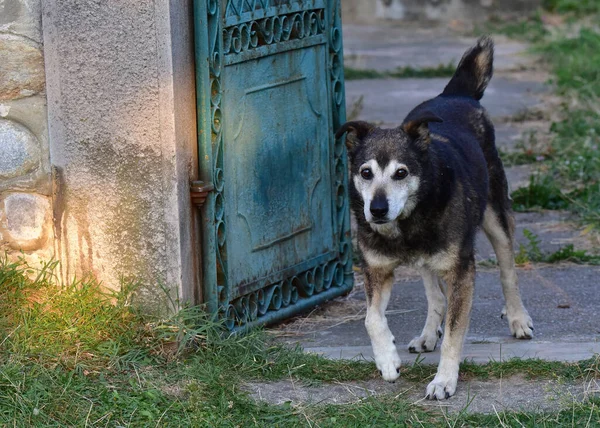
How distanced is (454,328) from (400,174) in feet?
2.38

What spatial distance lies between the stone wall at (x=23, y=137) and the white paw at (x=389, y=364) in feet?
5.52

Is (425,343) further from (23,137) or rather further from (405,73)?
(405,73)

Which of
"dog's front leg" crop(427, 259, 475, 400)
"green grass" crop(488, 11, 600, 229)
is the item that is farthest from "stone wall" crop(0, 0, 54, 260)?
"green grass" crop(488, 11, 600, 229)

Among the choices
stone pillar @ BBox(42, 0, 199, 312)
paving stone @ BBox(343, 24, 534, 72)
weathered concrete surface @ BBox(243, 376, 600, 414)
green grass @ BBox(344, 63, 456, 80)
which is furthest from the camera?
paving stone @ BBox(343, 24, 534, 72)

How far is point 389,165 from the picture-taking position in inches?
177

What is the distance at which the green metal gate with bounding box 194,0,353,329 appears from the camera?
4930 millimetres

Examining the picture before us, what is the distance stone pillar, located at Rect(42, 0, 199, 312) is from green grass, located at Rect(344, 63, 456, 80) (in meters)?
7.17

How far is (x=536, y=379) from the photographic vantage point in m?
4.57

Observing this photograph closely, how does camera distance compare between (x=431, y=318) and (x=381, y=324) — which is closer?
(x=381, y=324)

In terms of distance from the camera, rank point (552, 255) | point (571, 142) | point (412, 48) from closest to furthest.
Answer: point (552, 255), point (571, 142), point (412, 48)

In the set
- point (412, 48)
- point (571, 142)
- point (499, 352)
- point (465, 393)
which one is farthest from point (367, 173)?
point (412, 48)

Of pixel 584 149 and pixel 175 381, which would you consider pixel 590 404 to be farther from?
pixel 584 149

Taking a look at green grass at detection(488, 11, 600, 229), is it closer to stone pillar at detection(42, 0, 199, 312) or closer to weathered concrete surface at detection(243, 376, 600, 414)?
weathered concrete surface at detection(243, 376, 600, 414)

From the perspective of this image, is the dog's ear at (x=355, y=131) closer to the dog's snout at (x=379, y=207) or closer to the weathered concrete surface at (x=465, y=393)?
the dog's snout at (x=379, y=207)
